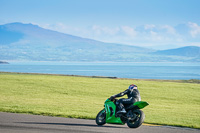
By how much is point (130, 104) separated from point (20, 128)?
12.6ft

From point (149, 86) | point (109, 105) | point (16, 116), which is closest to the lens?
point (109, 105)

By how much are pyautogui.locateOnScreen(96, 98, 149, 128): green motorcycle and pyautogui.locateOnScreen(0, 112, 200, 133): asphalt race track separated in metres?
0.23

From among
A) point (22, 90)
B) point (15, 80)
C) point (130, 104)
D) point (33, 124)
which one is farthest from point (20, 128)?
point (15, 80)

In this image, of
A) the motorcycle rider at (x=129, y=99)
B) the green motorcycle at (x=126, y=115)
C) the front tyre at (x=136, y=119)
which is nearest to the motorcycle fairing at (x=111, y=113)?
the green motorcycle at (x=126, y=115)

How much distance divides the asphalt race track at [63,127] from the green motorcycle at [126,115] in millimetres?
230

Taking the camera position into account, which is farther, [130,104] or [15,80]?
[15,80]

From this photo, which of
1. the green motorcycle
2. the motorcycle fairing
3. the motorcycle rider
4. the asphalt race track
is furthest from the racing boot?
the asphalt race track

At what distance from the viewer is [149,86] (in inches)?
1449

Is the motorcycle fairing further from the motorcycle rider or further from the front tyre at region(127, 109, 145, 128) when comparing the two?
the front tyre at region(127, 109, 145, 128)

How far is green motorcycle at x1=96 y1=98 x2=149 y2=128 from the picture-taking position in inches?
479

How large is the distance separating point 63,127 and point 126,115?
7.29ft

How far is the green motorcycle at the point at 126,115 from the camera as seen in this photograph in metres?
12.2

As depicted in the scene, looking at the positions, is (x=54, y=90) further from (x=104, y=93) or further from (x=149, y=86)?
(x=149, y=86)

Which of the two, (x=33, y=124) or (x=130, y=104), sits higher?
(x=130, y=104)
